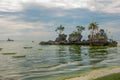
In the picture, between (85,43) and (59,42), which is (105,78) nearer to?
(85,43)

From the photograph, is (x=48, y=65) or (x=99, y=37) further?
(x=99, y=37)

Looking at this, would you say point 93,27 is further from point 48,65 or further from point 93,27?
point 48,65

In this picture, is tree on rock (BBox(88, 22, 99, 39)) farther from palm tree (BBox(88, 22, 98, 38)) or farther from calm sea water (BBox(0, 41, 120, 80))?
calm sea water (BBox(0, 41, 120, 80))

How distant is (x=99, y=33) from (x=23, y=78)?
14564 cm

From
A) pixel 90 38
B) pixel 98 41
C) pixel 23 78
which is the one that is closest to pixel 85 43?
pixel 90 38

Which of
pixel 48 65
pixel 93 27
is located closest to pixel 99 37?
pixel 93 27

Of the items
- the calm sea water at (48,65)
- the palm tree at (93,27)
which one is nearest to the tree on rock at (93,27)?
the palm tree at (93,27)

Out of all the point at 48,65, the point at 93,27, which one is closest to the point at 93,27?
the point at 93,27

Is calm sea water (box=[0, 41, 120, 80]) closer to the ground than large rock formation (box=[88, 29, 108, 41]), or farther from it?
closer to the ground

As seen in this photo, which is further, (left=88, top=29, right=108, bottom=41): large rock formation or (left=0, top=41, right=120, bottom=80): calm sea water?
(left=88, top=29, right=108, bottom=41): large rock formation

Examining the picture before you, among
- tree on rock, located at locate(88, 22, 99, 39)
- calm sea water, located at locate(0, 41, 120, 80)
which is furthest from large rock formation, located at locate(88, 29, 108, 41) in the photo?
calm sea water, located at locate(0, 41, 120, 80)

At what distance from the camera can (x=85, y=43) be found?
178000 millimetres

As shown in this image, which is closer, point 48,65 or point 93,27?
point 48,65

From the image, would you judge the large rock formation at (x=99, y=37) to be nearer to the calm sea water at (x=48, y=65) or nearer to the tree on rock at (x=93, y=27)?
Result: the tree on rock at (x=93, y=27)
